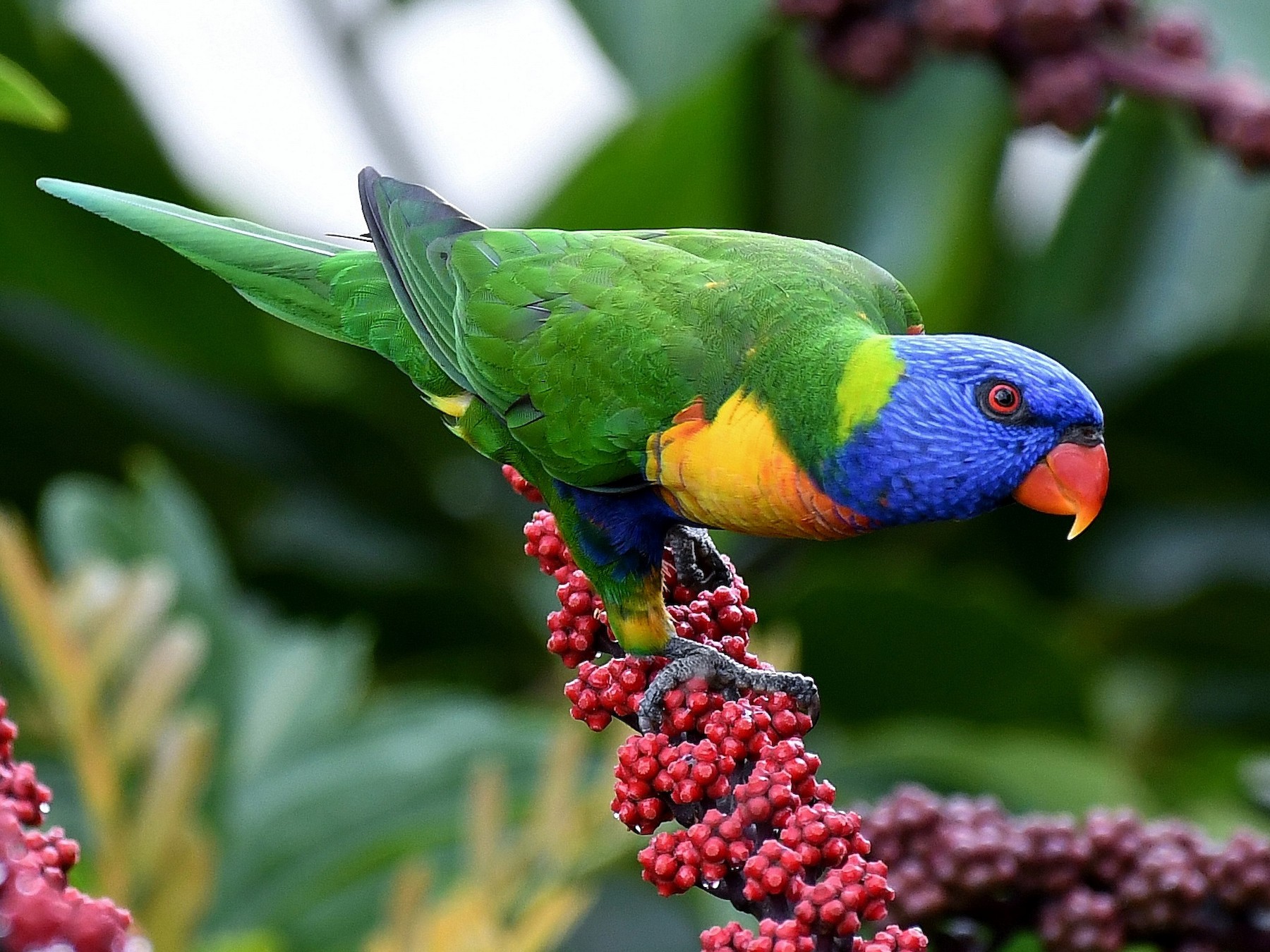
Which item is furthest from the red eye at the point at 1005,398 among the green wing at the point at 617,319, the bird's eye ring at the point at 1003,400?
the green wing at the point at 617,319

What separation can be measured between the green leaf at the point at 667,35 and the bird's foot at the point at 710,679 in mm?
2156

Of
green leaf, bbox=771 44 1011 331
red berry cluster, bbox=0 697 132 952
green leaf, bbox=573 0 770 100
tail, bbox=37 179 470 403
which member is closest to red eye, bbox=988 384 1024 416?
tail, bbox=37 179 470 403

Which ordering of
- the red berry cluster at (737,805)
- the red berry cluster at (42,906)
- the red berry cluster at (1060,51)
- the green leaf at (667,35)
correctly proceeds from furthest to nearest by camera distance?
the green leaf at (667,35) < the red berry cluster at (1060,51) < the red berry cluster at (737,805) < the red berry cluster at (42,906)

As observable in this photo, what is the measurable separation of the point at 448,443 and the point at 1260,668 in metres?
1.70

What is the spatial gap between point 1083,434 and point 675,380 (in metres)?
0.31

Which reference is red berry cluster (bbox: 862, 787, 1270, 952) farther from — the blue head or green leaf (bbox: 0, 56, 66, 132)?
green leaf (bbox: 0, 56, 66, 132)

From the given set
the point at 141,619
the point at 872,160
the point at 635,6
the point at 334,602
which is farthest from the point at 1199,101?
the point at 334,602

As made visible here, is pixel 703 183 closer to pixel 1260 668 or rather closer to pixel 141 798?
A: pixel 1260 668

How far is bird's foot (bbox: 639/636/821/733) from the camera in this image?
3.49ft

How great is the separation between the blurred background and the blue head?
113 cm

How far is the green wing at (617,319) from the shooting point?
1175mm

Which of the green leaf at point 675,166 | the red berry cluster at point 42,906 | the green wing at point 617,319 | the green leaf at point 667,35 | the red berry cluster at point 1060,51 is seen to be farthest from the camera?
the green leaf at point 667,35

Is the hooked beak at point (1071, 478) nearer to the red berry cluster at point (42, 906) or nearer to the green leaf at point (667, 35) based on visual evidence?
the red berry cluster at point (42, 906)

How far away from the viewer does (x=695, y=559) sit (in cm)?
130
